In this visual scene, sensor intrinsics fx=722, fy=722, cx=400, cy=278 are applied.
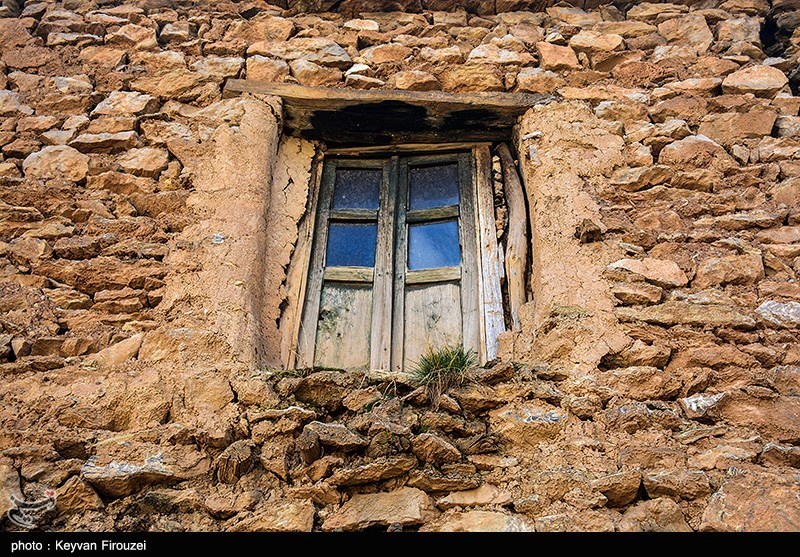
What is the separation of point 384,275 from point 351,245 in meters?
0.26

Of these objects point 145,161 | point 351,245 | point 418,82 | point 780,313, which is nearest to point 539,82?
point 418,82

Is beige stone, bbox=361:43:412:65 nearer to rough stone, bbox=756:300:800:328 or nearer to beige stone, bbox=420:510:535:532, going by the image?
rough stone, bbox=756:300:800:328

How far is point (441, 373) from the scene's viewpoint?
2.44 m

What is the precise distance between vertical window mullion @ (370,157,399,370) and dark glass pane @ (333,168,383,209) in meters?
0.05

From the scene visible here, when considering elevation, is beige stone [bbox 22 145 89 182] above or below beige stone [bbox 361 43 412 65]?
below

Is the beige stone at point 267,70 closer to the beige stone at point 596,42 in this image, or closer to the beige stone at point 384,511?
the beige stone at point 596,42

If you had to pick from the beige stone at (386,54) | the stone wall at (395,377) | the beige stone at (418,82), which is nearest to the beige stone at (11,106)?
the stone wall at (395,377)

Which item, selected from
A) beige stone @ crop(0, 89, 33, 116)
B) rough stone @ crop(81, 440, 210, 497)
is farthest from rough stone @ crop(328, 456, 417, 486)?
beige stone @ crop(0, 89, 33, 116)

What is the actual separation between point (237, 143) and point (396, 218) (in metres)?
0.80

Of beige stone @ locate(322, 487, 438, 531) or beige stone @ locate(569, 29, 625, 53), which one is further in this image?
beige stone @ locate(569, 29, 625, 53)

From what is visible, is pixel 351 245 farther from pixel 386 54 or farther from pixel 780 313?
pixel 780 313

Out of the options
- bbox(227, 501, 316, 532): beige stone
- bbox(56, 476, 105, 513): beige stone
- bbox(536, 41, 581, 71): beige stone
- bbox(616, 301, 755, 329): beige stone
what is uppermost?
bbox(536, 41, 581, 71): beige stone

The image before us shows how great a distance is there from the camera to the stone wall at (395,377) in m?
2.10

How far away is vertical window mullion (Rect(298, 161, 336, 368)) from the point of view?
2.99 meters
